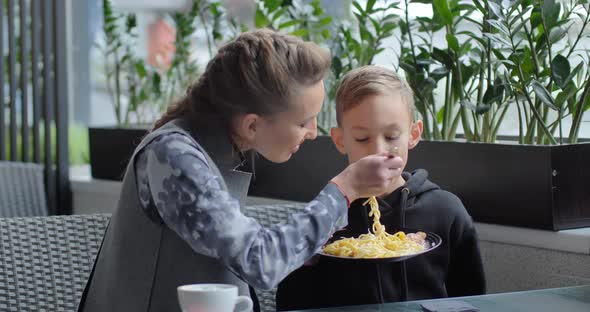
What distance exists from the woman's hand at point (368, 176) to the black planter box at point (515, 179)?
0.68 m

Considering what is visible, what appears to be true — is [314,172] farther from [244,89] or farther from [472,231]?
[244,89]

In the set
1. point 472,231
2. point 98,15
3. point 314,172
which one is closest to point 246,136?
point 472,231

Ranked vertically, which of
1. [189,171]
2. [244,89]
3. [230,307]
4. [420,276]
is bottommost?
[420,276]

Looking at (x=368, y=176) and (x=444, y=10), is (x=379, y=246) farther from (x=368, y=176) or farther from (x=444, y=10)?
(x=444, y=10)

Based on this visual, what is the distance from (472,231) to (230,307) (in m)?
0.91

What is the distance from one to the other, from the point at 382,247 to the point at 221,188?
0.35 meters

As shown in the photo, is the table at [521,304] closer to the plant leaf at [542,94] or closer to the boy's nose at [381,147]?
the boy's nose at [381,147]

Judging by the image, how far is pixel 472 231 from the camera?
1939 millimetres

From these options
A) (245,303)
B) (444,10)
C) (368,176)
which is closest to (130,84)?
(444,10)

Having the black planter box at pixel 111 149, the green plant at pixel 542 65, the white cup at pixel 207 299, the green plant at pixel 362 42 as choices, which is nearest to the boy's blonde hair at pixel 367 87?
the green plant at pixel 542 65

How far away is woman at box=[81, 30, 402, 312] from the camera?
4.66 ft

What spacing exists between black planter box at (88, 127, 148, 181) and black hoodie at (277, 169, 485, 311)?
5.59ft

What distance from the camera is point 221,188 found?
1.47 metres

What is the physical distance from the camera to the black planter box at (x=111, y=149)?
11.6 feet
